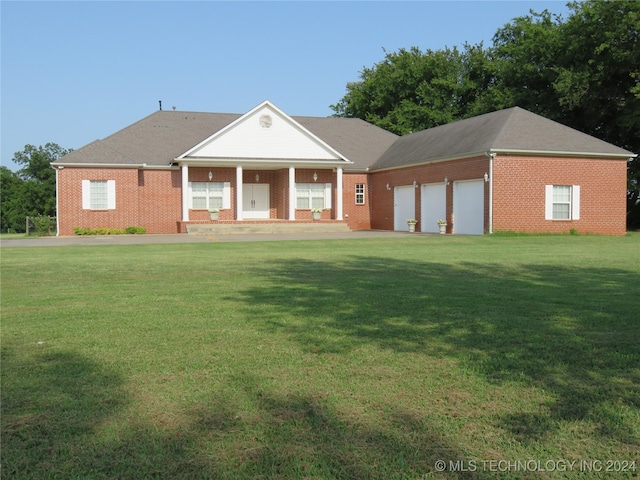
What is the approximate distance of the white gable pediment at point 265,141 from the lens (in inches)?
1247

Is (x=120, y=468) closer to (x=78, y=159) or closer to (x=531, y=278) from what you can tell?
(x=531, y=278)

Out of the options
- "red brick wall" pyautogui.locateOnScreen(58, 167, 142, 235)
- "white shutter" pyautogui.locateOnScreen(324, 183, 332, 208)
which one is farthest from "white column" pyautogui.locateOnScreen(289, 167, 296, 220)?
"red brick wall" pyautogui.locateOnScreen(58, 167, 142, 235)

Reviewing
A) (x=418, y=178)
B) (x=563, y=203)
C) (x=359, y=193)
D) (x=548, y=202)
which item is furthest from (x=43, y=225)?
(x=563, y=203)

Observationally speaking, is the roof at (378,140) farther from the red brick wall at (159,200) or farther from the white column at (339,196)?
the white column at (339,196)

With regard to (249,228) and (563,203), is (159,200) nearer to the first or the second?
(249,228)

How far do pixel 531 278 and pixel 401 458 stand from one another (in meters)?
7.87

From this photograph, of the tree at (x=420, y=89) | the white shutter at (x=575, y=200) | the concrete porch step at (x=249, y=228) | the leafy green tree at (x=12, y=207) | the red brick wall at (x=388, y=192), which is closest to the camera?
the red brick wall at (x=388, y=192)

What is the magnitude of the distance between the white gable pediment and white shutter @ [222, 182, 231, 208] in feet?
6.88

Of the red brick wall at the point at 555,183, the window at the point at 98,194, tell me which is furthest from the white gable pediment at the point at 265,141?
the red brick wall at the point at 555,183

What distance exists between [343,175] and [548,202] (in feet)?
40.0

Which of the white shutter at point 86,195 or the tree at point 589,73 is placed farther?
the tree at point 589,73

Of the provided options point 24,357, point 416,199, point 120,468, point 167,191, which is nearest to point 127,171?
point 167,191

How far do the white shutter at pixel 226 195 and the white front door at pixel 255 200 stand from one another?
140 cm

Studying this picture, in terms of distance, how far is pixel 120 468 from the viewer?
3.12 meters
